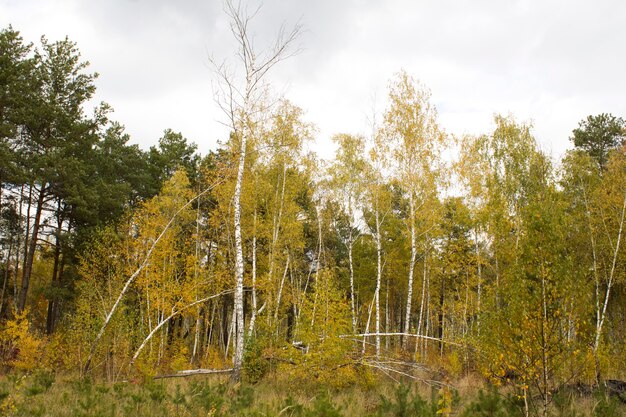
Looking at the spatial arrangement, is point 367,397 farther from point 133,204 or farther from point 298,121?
point 133,204

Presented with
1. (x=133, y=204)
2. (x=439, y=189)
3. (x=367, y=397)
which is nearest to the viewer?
(x=367, y=397)

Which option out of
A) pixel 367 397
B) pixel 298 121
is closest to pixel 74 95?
pixel 298 121

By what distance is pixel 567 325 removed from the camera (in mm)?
7047

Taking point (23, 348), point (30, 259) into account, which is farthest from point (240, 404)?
point (30, 259)

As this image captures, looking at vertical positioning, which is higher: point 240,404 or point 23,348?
point 240,404

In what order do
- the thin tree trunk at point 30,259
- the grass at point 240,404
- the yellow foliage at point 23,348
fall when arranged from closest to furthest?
the grass at point 240,404 < the yellow foliage at point 23,348 < the thin tree trunk at point 30,259

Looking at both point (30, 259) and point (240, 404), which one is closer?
point (240, 404)

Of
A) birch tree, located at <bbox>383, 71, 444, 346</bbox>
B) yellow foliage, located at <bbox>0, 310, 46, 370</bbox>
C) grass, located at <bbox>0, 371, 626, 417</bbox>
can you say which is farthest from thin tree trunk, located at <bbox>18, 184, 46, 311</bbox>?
birch tree, located at <bbox>383, 71, 444, 346</bbox>

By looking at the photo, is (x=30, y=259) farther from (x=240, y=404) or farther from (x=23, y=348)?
(x=240, y=404)

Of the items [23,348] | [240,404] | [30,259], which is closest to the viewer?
[240,404]

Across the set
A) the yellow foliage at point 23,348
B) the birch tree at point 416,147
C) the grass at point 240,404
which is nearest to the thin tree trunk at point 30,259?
the yellow foliage at point 23,348

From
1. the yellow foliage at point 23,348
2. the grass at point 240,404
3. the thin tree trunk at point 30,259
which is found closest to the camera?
the grass at point 240,404

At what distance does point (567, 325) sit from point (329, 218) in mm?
15231

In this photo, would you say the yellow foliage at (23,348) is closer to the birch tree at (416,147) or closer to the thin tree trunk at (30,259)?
the thin tree trunk at (30,259)
